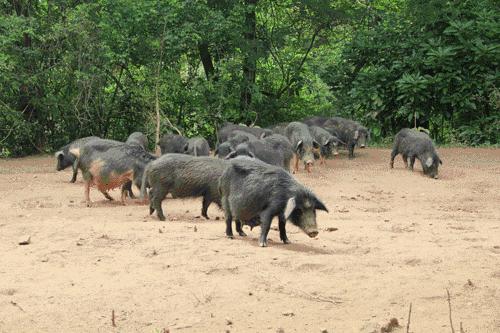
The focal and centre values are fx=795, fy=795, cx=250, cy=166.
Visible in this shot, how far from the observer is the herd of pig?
846 centimetres

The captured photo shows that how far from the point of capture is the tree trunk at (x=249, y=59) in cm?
2114

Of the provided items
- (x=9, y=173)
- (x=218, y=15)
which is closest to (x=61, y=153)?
(x=9, y=173)

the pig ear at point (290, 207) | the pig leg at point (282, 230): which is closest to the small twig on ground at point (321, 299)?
the pig ear at point (290, 207)

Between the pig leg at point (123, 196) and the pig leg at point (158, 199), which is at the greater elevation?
the pig leg at point (158, 199)

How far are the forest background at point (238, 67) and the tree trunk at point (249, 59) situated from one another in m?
0.04

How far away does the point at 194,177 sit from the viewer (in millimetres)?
10383

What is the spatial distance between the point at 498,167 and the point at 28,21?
1127 centimetres

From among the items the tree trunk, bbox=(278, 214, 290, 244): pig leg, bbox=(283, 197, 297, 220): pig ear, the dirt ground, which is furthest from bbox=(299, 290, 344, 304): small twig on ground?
the tree trunk

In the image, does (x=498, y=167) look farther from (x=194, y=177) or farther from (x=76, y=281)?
(x=76, y=281)

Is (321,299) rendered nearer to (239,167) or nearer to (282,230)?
(282,230)

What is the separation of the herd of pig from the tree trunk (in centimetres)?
239

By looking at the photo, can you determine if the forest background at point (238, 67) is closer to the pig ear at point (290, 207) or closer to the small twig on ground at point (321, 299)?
the pig ear at point (290, 207)

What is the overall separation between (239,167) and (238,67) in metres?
12.5

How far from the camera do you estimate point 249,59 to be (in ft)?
69.8
